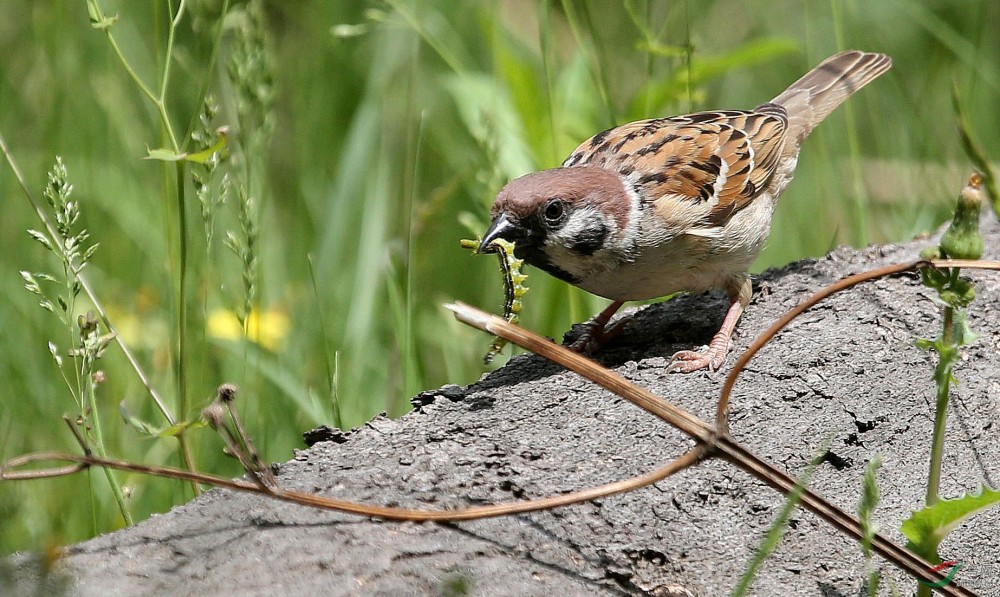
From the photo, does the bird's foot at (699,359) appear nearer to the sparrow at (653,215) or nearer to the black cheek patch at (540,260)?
the sparrow at (653,215)

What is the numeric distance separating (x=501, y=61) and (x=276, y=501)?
297 cm

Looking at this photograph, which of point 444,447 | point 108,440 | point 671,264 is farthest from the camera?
point 108,440

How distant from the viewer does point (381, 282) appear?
16.2 feet

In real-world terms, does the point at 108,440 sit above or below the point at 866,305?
above

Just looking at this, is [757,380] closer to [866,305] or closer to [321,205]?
[866,305]

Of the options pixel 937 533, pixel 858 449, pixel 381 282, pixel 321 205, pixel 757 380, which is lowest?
pixel 937 533

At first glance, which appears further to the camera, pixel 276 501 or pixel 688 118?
pixel 688 118

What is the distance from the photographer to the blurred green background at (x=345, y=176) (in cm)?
371

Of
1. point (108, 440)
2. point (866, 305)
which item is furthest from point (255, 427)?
point (866, 305)

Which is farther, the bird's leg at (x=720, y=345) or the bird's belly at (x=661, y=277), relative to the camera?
the bird's belly at (x=661, y=277)

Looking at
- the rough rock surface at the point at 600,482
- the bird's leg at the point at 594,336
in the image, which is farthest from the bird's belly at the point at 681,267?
the rough rock surface at the point at 600,482

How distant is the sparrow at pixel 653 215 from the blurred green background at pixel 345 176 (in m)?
0.32

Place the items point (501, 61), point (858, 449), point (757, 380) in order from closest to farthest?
1. point (858, 449)
2. point (757, 380)
3. point (501, 61)

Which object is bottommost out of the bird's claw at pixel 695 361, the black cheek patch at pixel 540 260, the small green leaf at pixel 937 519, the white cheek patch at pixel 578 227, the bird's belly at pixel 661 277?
the small green leaf at pixel 937 519
